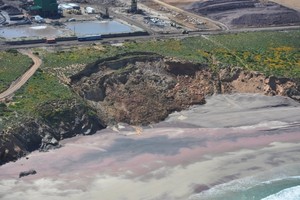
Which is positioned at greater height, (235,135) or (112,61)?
(112,61)

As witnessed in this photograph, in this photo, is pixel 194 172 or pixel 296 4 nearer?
pixel 194 172

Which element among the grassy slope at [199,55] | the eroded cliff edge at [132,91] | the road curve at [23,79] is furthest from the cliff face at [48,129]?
the road curve at [23,79]

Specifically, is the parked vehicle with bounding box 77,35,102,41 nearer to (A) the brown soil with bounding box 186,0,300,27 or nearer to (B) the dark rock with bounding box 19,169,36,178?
(A) the brown soil with bounding box 186,0,300,27

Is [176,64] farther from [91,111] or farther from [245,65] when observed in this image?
[91,111]

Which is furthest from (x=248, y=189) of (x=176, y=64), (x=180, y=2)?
(x=180, y=2)

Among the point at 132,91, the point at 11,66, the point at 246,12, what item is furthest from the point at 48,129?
the point at 246,12

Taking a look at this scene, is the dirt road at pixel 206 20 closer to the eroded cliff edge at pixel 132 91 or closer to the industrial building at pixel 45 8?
the eroded cliff edge at pixel 132 91
